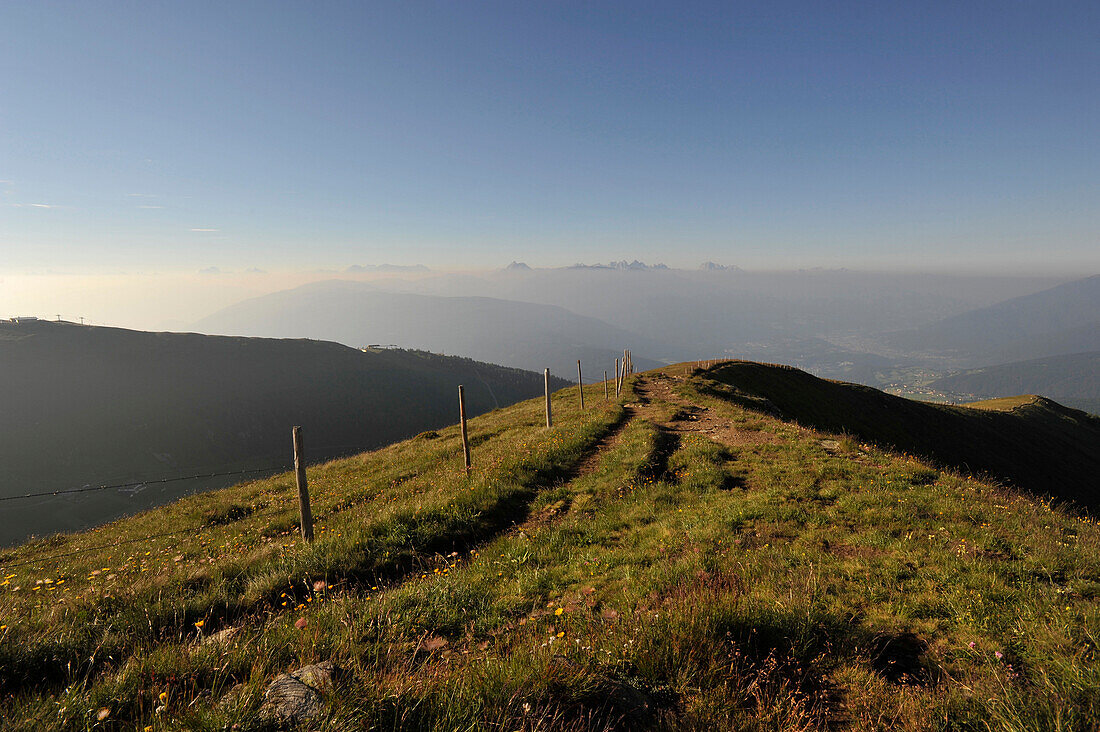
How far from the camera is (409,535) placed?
9133mm

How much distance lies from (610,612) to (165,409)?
189 metres

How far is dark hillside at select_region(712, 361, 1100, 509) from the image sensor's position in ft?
122

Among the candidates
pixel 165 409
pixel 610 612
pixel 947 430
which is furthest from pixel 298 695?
pixel 165 409

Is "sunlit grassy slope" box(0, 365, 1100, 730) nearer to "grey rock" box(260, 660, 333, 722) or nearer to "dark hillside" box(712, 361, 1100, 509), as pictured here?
"grey rock" box(260, 660, 333, 722)

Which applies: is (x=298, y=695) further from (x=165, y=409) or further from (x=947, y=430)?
(x=165, y=409)

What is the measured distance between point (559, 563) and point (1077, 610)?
7.09m

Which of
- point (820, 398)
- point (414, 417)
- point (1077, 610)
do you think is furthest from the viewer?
point (414, 417)

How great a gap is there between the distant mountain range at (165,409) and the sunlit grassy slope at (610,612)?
116153 millimetres

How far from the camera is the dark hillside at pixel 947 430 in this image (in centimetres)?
3725

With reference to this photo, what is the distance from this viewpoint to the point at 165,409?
14088cm

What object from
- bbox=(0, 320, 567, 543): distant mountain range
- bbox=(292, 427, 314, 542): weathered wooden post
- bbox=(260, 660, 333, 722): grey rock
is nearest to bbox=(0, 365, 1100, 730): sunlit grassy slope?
bbox=(260, 660, 333, 722): grey rock

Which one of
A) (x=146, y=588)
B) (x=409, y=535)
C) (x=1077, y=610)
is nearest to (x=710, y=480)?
(x=1077, y=610)

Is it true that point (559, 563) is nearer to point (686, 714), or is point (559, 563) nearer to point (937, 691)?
point (686, 714)

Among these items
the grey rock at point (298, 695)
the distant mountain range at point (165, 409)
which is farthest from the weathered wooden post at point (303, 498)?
the distant mountain range at point (165, 409)
